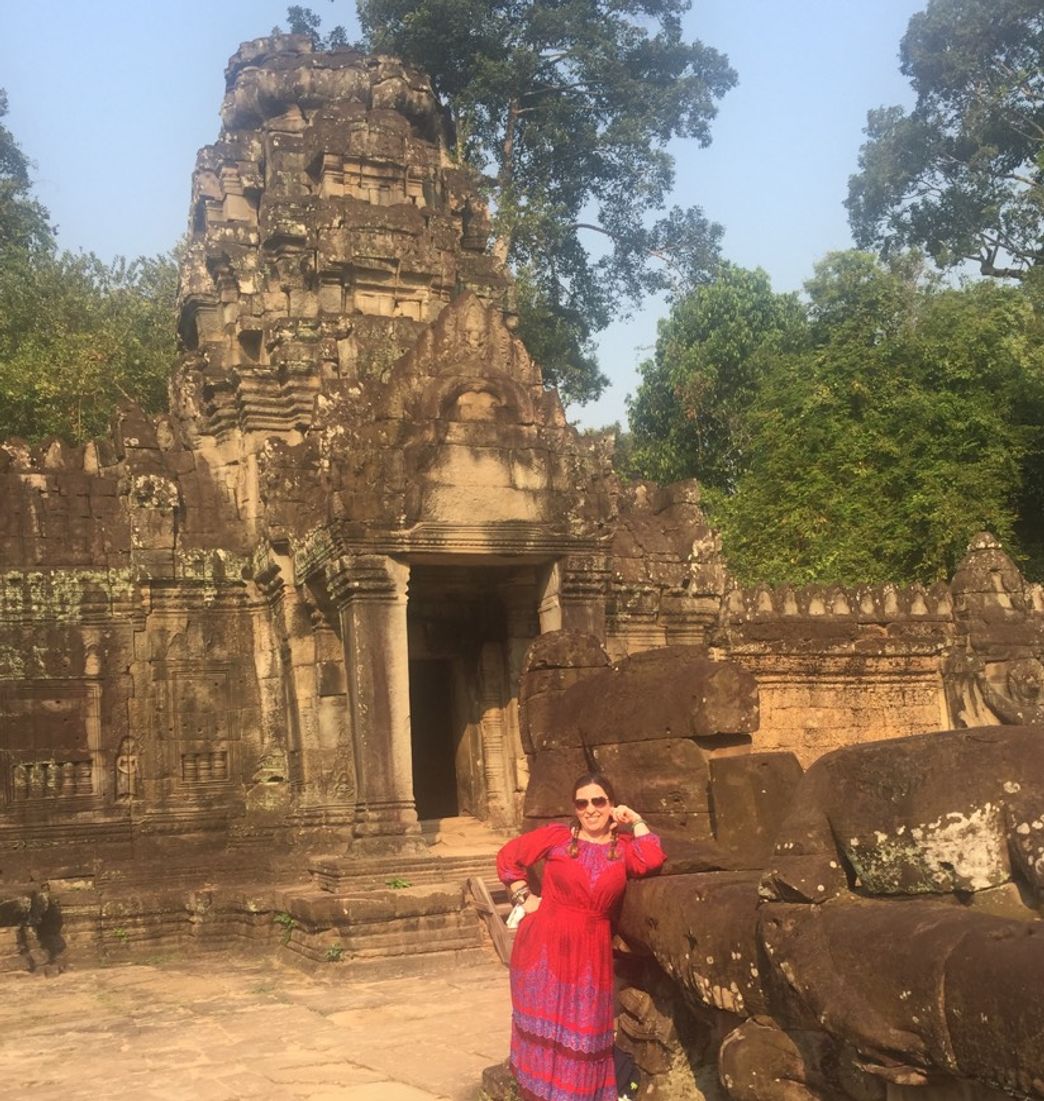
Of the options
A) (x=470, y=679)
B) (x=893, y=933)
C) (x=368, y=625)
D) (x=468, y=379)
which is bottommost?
(x=893, y=933)

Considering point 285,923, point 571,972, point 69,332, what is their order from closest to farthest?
1. point 571,972
2. point 285,923
3. point 69,332

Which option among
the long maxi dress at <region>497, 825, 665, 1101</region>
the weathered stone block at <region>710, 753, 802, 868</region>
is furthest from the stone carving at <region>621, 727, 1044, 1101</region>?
the weathered stone block at <region>710, 753, 802, 868</region>

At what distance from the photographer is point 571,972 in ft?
15.4

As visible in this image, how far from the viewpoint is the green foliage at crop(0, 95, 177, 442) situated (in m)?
24.0

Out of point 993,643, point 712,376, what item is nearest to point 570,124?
point 712,376

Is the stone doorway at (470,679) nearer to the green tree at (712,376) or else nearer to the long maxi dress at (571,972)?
the long maxi dress at (571,972)

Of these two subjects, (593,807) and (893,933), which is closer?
(893,933)

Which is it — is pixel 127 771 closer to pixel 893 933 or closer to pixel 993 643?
pixel 893 933

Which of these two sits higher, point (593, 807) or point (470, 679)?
point (470, 679)

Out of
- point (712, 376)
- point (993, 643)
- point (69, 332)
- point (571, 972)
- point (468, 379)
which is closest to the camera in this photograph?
point (571, 972)

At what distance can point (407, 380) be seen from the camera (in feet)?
35.2

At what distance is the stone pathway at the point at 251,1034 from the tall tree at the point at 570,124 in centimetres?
2177

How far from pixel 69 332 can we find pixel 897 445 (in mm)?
16590

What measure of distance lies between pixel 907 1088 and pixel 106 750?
32.6 ft
